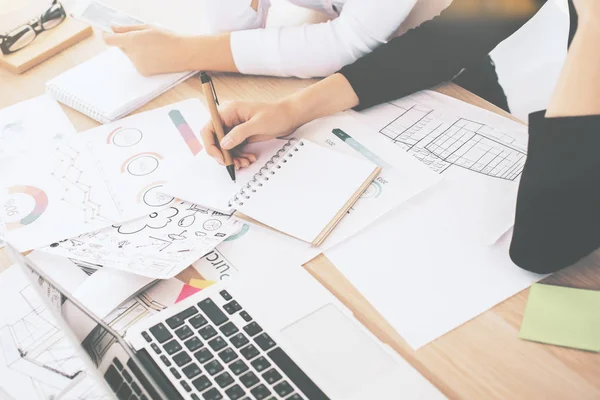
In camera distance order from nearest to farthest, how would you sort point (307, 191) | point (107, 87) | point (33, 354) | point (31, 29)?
→ point (33, 354), point (307, 191), point (107, 87), point (31, 29)

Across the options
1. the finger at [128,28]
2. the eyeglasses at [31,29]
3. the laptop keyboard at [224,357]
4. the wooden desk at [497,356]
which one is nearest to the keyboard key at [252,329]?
the laptop keyboard at [224,357]

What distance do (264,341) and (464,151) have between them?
413 millimetres

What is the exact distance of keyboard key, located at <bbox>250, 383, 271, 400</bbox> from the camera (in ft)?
1.87

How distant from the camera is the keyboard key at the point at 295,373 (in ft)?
1.87

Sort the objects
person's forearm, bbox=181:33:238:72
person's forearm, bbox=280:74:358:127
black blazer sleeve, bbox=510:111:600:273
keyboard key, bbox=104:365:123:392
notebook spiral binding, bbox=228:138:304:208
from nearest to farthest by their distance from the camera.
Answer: keyboard key, bbox=104:365:123:392 → black blazer sleeve, bbox=510:111:600:273 → notebook spiral binding, bbox=228:138:304:208 → person's forearm, bbox=280:74:358:127 → person's forearm, bbox=181:33:238:72

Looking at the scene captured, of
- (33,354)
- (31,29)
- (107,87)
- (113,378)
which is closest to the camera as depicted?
(113,378)

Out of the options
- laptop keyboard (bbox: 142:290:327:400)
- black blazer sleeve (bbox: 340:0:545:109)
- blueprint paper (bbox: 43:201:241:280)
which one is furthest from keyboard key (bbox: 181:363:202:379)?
black blazer sleeve (bbox: 340:0:545:109)

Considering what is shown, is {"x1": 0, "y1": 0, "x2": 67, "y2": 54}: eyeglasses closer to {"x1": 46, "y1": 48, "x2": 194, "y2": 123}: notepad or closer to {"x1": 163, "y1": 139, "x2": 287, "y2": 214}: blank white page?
{"x1": 46, "y1": 48, "x2": 194, "y2": 123}: notepad

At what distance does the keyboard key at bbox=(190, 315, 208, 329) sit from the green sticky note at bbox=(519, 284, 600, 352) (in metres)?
0.35

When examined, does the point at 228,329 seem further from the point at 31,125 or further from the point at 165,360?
the point at 31,125

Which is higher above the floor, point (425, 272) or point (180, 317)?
point (180, 317)

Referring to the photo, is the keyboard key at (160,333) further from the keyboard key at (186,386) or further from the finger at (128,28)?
the finger at (128,28)

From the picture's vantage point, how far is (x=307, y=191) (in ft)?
2.57

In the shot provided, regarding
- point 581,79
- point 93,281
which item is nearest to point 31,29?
point 93,281
